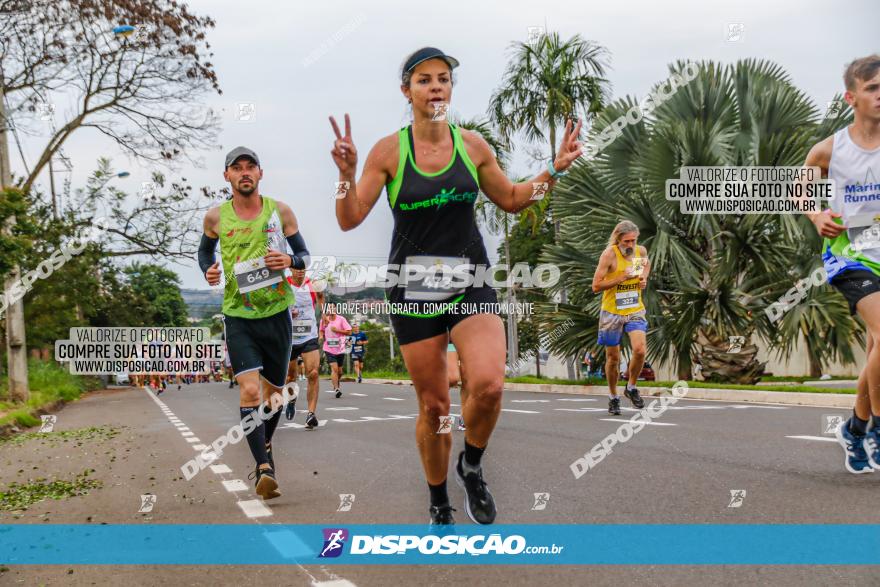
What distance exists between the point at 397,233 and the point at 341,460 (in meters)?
4.39

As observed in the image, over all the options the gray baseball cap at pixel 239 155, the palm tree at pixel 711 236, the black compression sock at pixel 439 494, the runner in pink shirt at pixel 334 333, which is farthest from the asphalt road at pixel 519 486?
the runner in pink shirt at pixel 334 333

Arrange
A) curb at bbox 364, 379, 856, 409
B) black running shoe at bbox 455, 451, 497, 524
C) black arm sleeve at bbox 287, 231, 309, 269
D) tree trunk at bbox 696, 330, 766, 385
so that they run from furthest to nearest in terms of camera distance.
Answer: tree trunk at bbox 696, 330, 766, 385, curb at bbox 364, 379, 856, 409, black arm sleeve at bbox 287, 231, 309, 269, black running shoe at bbox 455, 451, 497, 524

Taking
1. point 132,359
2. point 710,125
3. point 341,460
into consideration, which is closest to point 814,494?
point 341,460

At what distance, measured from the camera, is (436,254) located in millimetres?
4234

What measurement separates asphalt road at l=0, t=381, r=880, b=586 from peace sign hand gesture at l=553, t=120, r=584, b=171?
1.77 metres

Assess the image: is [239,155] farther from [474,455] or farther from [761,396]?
[761,396]

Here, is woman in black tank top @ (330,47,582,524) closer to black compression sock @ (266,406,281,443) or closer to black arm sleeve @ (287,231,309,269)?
black arm sleeve @ (287,231,309,269)

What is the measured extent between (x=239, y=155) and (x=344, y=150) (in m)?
2.66

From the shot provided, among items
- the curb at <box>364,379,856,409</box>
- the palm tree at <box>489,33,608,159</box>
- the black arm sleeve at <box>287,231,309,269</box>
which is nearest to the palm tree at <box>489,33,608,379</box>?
the palm tree at <box>489,33,608,159</box>

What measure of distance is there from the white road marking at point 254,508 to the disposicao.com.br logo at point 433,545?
3.66 ft

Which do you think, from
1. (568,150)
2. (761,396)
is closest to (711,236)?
(761,396)

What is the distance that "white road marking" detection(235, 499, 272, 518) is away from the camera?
5.67 metres

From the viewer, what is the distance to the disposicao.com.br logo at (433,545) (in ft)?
13.9

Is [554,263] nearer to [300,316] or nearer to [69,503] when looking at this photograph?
[300,316]
